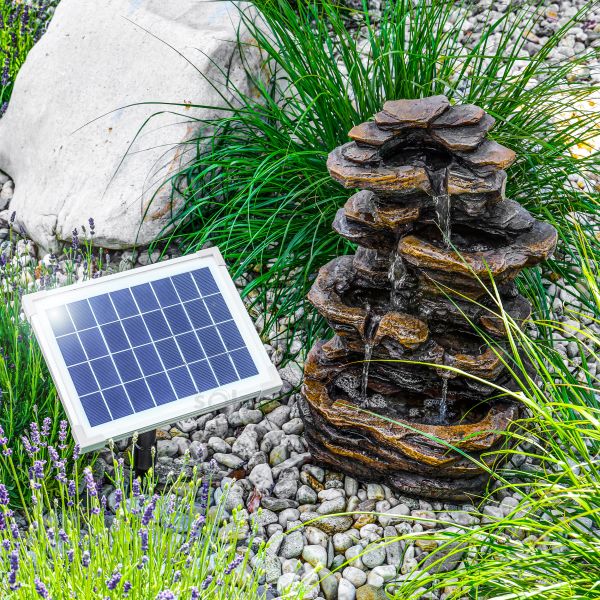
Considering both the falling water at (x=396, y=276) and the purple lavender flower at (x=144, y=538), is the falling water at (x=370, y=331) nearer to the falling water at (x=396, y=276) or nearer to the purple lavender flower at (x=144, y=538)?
the falling water at (x=396, y=276)

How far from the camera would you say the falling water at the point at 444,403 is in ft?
11.5

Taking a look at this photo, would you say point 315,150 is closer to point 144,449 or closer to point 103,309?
point 103,309

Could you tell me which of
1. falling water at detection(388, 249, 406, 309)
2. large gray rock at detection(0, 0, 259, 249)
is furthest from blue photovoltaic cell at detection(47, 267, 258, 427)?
large gray rock at detection(0, 0, 259, 249)

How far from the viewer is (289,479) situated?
12.2 ft

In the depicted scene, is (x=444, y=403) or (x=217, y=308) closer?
(x=217, y=308)

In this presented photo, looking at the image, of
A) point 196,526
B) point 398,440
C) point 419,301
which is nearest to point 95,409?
point 196,526

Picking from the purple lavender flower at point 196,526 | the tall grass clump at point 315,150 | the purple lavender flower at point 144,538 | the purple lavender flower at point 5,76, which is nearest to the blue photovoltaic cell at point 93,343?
the purple lavender flower at point 196,526

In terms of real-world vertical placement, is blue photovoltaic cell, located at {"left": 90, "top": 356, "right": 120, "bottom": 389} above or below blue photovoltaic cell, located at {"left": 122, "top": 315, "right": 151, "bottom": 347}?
below

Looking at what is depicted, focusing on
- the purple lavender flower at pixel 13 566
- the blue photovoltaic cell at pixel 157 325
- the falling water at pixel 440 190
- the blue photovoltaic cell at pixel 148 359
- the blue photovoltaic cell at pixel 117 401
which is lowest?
the blue photovoltaic cell at pixel 117 401

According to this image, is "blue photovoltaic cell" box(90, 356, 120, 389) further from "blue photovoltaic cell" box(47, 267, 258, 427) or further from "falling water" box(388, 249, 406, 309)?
"falling water" box(388, 249, 406, 309)

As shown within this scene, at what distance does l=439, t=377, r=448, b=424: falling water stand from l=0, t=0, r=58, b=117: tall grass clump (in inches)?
137

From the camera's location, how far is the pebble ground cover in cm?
265

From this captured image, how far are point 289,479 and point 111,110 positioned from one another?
7.88 feet

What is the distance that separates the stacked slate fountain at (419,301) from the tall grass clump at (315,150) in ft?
1.98
